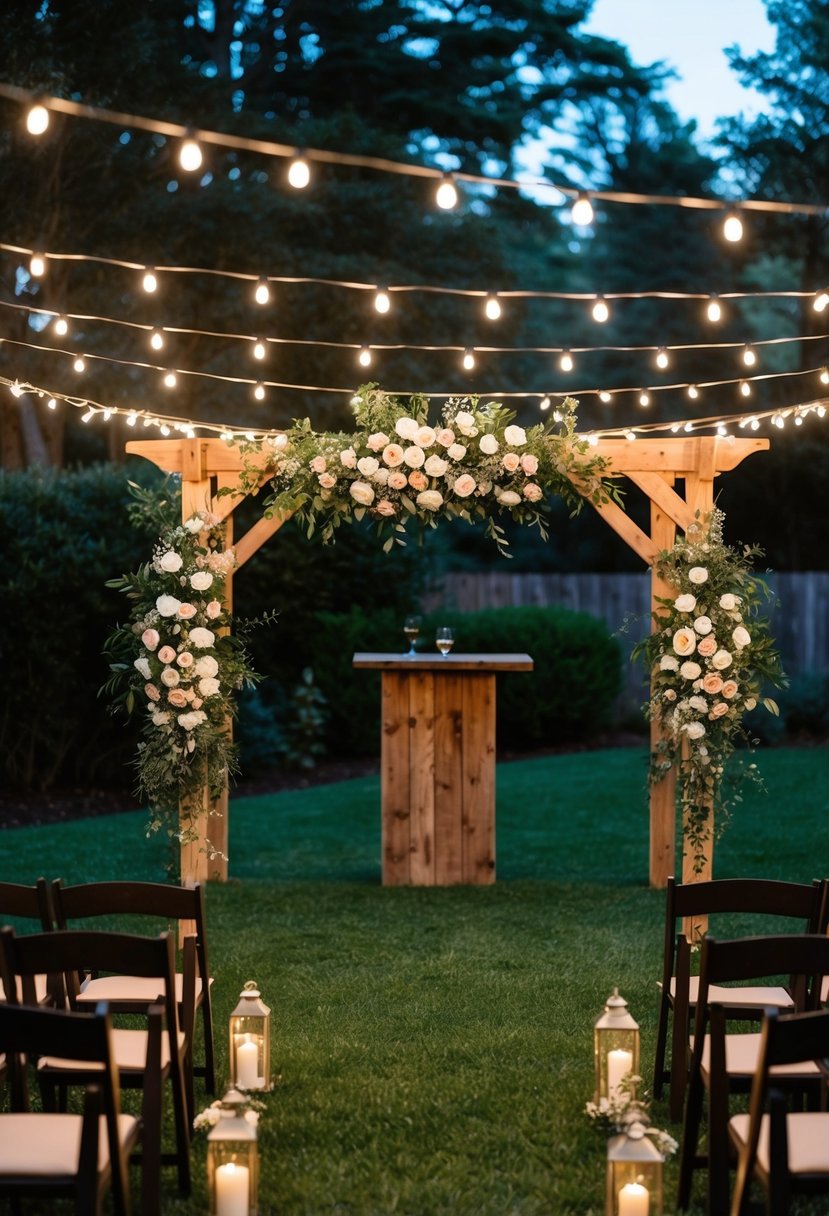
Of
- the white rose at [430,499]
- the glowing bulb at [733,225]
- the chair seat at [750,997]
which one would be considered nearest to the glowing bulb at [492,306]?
the white rose at [430,499]

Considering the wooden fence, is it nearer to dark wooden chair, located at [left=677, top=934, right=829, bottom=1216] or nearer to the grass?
the grass

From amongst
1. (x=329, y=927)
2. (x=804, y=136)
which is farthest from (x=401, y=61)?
(x=329, y=927)

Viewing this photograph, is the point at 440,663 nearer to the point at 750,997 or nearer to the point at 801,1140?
the point at 750,997

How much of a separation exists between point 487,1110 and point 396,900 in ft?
12.1

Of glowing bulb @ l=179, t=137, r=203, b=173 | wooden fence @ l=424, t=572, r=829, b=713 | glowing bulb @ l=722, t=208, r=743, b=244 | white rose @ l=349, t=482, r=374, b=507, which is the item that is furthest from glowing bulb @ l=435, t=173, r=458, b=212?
wooden fence @ l=424, t=572, r=829, b=713

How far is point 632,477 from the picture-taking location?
797cm

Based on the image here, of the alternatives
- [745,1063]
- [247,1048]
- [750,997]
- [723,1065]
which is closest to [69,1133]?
[247,1048]

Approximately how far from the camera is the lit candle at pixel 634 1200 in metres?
3.69

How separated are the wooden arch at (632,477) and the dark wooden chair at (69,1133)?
3999 millimetres

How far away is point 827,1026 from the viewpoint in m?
3.26

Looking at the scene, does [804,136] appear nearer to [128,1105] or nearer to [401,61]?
[401,61]

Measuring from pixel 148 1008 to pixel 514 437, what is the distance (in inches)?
171

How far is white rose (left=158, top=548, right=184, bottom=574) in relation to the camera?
7.41 metres

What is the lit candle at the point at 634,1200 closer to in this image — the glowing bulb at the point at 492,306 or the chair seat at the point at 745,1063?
the chair seat at the point at 745,1063
